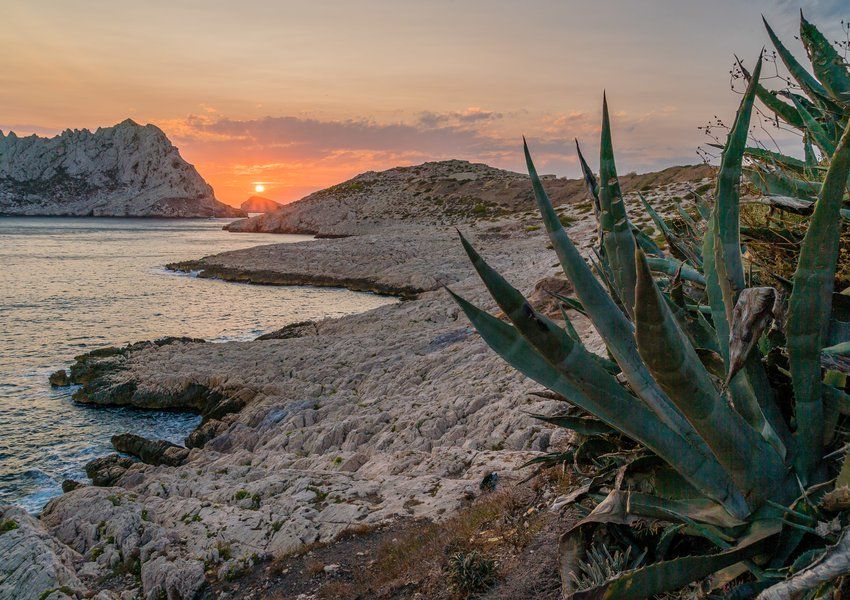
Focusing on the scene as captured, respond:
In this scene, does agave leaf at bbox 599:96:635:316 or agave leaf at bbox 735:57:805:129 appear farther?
agave leaf at bbox 735:57:805:129

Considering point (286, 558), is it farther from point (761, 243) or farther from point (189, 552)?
point (761, 243)

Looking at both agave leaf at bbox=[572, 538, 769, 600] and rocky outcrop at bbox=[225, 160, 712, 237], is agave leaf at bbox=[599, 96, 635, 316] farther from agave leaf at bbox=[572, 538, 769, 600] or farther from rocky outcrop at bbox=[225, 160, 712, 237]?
rocky outcrop at bbox=[225, 160, 712, 237]

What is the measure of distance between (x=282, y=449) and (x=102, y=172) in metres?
193

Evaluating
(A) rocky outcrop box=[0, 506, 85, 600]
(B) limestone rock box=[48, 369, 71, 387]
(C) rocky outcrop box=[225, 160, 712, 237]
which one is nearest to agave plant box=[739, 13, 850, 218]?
(A) rocky outcrop box=[0, 506, 85, 600]

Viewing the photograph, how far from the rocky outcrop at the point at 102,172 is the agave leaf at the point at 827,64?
616ft

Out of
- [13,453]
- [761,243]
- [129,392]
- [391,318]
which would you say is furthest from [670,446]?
[391,318]

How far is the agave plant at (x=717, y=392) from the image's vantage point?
2059 mm

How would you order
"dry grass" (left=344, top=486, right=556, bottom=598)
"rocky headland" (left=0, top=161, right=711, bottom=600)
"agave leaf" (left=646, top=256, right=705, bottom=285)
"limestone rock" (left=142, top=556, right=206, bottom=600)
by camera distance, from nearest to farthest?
"agave leaf" (left=646, top=256, right=705, bottom=285) < "dry grass" (left=344, top=486, right=556, bottom=598) < "limestone rock" (left=142, top=556, right=206, bottom=600) < "rocky headland" (left=0, top=161, right=711, bottom=600)

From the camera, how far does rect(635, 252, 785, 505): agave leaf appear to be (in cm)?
188

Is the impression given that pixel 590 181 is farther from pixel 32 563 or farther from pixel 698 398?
pixel 32 563

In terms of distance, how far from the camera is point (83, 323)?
1121 inches

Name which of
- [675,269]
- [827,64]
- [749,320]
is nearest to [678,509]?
[749,320]

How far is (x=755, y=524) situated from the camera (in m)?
2.42

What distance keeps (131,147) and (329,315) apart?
6944 inches
